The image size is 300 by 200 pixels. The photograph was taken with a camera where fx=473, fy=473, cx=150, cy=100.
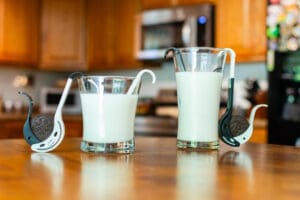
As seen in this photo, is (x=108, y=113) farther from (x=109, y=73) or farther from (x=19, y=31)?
(x=109, y=73)

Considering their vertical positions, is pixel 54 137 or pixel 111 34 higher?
pixel 111 34

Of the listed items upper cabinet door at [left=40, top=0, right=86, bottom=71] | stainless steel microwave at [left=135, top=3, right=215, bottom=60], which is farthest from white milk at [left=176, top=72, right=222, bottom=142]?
upper cabinet door at [left=40, top=0, right=86, bottom=71]

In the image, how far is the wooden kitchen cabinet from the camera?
4004 mm

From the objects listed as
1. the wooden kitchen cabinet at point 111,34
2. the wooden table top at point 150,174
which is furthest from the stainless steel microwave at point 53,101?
the wooden table top at point 150,174

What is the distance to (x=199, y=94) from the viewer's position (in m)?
1.08

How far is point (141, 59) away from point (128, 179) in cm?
320

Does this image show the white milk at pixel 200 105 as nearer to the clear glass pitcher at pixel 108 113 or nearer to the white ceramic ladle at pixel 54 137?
the clear glass pitcher at pixel 108 113

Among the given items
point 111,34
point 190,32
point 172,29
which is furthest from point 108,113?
point 111,34

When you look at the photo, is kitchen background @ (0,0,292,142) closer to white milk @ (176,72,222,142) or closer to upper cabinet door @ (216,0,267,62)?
upper cabinet door @ (216,0,267,62)

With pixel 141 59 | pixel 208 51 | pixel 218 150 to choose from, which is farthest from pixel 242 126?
pixel 141 59

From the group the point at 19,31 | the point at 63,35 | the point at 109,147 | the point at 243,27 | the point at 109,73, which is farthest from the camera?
the point at 109,73

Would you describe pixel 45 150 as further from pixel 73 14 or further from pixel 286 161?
pixel 73 14

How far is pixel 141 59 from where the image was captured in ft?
12.7

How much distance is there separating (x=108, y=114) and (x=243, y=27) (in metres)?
2.44
